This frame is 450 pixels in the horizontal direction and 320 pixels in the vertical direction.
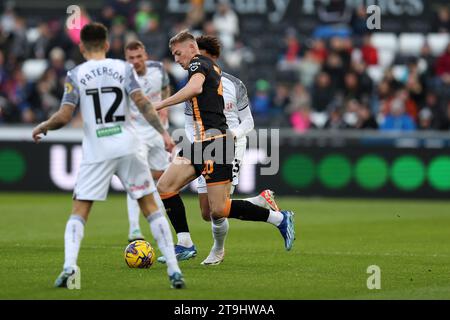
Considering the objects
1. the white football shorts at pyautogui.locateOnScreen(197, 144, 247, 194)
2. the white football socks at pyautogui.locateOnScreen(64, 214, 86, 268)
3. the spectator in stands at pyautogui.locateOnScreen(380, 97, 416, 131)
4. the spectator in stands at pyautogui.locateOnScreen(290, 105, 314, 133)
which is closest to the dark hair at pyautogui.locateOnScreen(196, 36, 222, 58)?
the white football shorts at pyautogui.locateOnScreen(197, 144, 247, 194)

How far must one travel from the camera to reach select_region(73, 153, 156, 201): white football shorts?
8.88m

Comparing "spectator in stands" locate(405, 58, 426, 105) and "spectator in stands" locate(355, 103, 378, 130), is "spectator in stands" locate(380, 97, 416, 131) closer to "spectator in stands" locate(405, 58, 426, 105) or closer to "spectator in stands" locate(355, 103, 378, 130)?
"spectator in stands" locate(355, 103, 378, 130)

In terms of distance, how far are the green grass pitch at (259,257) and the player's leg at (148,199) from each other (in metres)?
0.21

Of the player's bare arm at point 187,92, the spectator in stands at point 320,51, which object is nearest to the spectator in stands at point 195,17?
the spectator in stands at point 320,51

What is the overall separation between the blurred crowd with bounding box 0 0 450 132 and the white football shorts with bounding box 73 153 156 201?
42.4ft

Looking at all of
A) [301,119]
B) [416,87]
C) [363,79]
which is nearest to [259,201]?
[301,119]

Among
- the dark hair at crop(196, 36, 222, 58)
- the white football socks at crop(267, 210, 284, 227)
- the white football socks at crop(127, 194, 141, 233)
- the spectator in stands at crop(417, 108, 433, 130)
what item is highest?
the dark hair at crop(196, 36, 222, 58)

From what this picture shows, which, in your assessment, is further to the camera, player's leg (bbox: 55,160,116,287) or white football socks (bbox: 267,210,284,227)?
white football socks (bbox: 267,210,284,227)

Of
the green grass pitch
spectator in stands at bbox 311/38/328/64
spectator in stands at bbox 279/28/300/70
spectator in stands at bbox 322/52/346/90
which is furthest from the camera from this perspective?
spectator in stands at bbox 279/28/300/70

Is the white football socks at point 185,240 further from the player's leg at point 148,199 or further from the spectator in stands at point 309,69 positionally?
the spectator in stands at point 309,69

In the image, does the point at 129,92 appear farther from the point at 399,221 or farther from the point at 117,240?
the point at 399,221

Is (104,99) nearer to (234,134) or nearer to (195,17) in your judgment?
(234,134)

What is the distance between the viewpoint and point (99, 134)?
8875 millimetres
